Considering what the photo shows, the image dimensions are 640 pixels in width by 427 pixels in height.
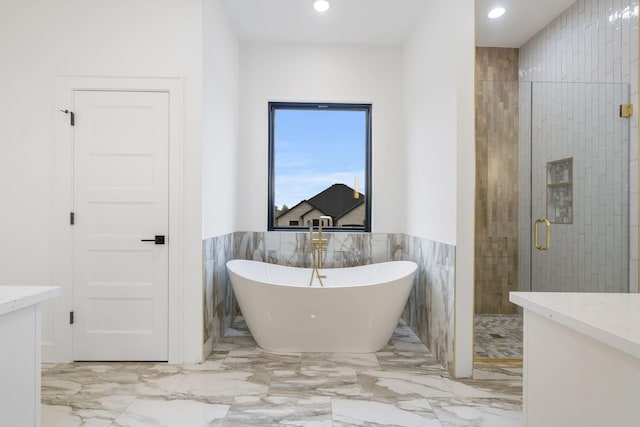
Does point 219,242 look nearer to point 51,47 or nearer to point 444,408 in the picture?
point 51,47

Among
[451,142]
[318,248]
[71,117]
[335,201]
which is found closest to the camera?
[451,142]

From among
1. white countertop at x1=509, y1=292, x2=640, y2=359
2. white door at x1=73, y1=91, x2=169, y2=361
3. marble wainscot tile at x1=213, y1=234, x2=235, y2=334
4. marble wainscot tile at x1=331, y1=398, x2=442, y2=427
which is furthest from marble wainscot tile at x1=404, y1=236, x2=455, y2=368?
white door at x1=73, y1=91, x2=169, y2=361

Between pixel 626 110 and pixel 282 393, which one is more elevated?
pixel 626 110

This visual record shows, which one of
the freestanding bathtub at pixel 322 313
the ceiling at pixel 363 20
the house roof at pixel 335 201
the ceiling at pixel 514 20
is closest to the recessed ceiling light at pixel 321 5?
the ceiling at pixel 363 20

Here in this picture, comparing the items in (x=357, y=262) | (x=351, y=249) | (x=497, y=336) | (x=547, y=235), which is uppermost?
(x=547, y=235)

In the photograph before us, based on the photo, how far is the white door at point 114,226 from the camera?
2.90 metres

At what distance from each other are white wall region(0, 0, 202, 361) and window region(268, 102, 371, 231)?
1.37 m

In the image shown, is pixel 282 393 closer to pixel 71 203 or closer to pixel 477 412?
pixel 477 412

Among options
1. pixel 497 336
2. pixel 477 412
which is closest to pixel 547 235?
pixel 497 336

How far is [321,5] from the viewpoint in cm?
331

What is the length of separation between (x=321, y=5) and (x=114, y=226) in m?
2.37

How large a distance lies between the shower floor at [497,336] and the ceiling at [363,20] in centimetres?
232

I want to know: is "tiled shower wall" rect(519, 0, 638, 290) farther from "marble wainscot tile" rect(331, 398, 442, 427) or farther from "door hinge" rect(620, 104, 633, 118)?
"marble wainscot tile" rect(331, 398, 442, 427)

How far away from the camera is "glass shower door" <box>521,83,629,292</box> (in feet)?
9.14
